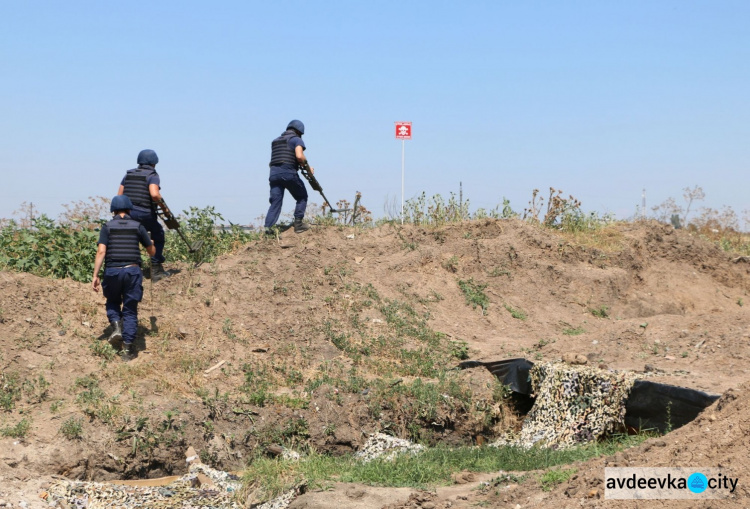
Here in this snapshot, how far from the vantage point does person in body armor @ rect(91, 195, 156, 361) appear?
28.8 ft

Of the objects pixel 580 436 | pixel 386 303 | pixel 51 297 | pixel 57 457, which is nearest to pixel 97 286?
pixel 51 297

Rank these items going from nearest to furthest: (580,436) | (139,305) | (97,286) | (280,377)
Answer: (580,436) → (97,286) → (280,377) → (139,305)

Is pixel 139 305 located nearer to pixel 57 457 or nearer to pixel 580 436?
pixel 57 457

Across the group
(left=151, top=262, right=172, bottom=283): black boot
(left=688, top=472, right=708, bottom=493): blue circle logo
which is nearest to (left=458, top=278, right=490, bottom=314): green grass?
(left=151, top=262, right=172, bottom=283): black boot

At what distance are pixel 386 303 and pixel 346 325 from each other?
3.35 feet

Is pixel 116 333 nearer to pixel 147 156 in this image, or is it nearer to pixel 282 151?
pixel 147 156

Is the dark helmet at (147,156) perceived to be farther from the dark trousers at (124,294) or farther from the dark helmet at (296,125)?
the dark helmet at (296,125)

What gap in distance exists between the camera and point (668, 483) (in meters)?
4.97

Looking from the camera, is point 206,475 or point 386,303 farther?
point 386,303

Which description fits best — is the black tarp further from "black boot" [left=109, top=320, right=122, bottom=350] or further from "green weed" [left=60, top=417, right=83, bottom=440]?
"black boot" [left=109, top=320, right=122, bottom=350]

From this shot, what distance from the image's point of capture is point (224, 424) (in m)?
8.30

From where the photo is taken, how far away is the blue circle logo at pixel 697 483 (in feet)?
15.6

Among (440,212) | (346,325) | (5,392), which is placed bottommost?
(5,392)

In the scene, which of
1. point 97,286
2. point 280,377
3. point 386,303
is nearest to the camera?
point 97,286
